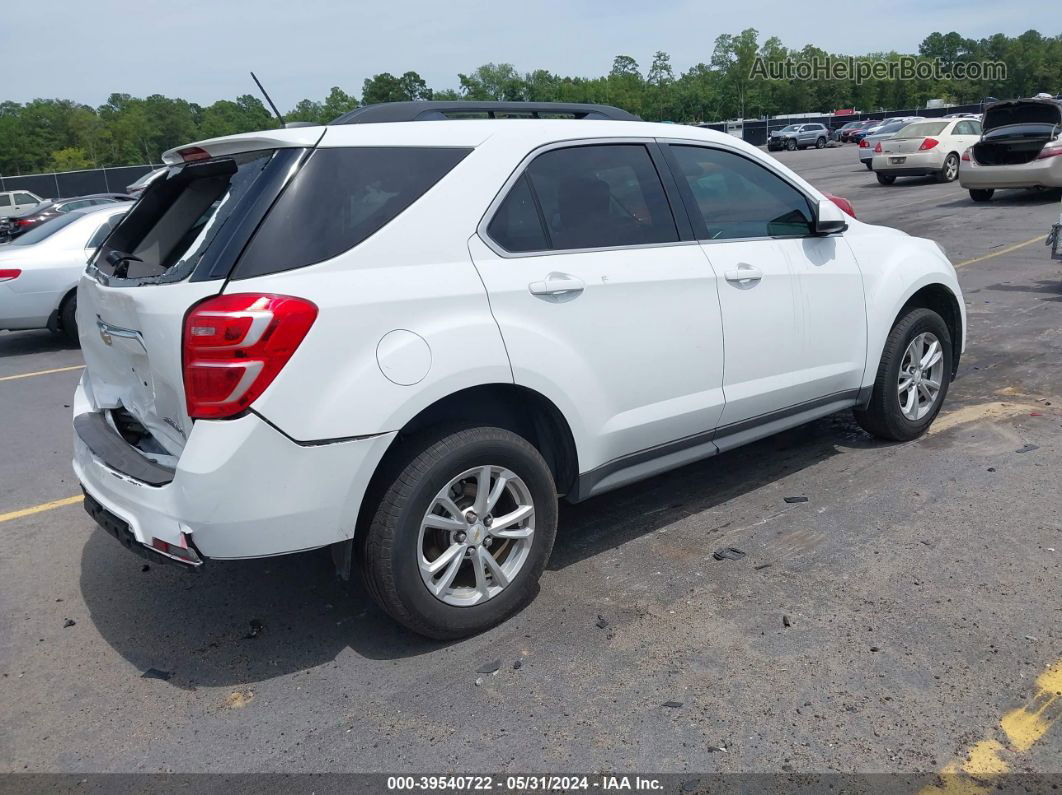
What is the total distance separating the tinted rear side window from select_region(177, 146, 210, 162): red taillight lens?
59 cm

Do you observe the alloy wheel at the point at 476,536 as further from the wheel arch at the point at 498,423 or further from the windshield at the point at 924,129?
the windshield at the point at 924,129

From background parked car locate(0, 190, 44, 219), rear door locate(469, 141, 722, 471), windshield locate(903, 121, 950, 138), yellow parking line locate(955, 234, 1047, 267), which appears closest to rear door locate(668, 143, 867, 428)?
rear door locate(469, 141, 722, 471)

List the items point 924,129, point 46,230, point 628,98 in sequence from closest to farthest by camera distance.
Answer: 1. point 46,230
2. point 924,129
3. point 628,98

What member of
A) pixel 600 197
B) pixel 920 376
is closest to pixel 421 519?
pixel 600 197

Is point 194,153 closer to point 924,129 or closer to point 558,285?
point 558,285

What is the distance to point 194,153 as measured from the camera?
138 inches

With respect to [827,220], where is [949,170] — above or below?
below

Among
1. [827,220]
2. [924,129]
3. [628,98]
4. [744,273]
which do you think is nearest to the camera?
[744,273]

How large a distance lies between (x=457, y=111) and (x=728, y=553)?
2.30m

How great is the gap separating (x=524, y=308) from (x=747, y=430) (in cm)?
154

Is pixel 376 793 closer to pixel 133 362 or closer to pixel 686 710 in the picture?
pixel 686 710

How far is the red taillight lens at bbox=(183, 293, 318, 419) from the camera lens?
9.39 ft

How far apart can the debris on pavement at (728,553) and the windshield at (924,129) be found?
834 inches

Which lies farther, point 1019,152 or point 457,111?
point 1019,152
